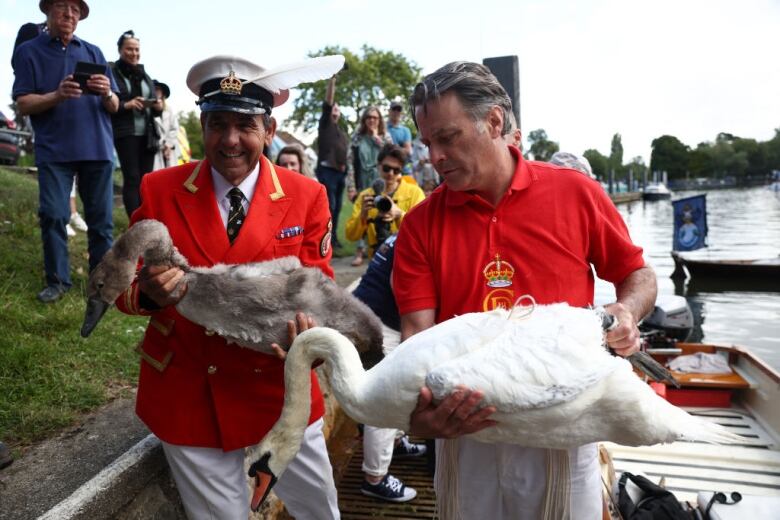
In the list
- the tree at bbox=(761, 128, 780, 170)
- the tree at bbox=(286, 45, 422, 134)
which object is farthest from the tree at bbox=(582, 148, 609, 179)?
the tree at bbox=(286, 45, 422, 134)

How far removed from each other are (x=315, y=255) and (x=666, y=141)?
146152 mm

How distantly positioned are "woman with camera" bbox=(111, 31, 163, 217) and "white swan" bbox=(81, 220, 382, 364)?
5020 millimetres

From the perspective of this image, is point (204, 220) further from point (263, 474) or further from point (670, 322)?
point (670, 322)

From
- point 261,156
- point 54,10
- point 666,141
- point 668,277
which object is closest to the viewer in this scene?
point 261,156

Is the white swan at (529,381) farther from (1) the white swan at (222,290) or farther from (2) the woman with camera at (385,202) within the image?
(2) the woman with camera at (385,202)

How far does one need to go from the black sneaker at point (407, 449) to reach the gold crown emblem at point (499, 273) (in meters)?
3.68

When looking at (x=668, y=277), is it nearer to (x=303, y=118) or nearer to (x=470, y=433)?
(x=470, y=433)

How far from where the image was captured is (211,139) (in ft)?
9.11

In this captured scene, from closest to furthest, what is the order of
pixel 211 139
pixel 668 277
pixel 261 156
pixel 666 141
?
1. pixel 211 139
2. pixel 261 156
3. pixel 668 277
4. pixel 666 141

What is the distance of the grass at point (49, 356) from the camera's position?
3.75 m

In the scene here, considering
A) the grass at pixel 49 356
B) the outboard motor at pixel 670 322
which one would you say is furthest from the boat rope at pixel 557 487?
the outboard motor at pixel 670 322

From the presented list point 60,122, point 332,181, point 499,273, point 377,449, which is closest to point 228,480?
point 499,273

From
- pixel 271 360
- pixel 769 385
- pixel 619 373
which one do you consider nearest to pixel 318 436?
pixel 271 360

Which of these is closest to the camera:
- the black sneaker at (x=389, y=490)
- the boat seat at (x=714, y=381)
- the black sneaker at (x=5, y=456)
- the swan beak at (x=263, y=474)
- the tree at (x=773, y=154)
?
the swan beak at (x=263, y=474)
